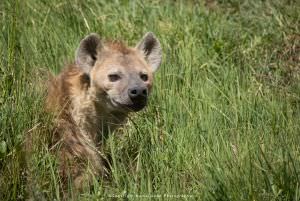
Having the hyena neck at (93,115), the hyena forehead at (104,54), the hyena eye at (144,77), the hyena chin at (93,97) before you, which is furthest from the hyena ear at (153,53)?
the hyena neck at (93,115)

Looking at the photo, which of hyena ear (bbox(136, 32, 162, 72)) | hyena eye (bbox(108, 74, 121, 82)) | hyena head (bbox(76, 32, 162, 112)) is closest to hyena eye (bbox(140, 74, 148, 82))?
hyena head (bbox(76, 32, 162, 112))

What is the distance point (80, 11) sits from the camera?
24.7 feet

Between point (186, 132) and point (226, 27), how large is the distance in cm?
239

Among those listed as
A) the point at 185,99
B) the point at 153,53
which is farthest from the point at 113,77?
the point at 185,99

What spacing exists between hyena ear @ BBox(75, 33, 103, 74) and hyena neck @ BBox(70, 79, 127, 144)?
0.21 m

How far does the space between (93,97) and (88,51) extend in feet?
1.29

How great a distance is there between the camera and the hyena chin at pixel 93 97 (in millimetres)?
5535

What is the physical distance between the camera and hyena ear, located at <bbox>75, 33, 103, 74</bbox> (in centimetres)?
581

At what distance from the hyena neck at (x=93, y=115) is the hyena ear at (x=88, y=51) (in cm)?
21

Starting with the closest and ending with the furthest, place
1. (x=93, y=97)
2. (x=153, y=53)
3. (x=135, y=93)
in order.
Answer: (x=135, y=93) < (x=93, y=97) < (x=153, y=53)

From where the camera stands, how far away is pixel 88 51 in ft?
19.3

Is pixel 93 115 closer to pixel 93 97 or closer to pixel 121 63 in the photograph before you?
pixel 93 97

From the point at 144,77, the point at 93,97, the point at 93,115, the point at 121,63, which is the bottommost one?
the point at 93,115

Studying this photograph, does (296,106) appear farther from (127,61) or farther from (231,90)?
(127,61)
